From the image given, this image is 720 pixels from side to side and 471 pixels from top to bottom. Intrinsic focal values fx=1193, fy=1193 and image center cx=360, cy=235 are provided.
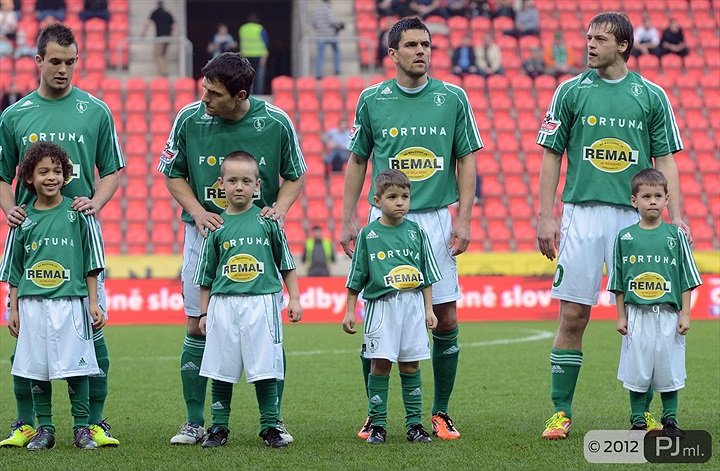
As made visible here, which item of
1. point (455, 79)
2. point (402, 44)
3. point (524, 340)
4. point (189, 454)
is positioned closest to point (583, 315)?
point (402, 44)

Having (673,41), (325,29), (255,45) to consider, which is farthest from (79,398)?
(673,41)

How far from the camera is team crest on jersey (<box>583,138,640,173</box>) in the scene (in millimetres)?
6344

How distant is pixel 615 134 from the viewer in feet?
20.8

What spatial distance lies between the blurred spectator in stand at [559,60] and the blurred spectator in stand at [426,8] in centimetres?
231

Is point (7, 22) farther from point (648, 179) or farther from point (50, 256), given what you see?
point (648, 179)

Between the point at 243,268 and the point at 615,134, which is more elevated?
the point at 615,134

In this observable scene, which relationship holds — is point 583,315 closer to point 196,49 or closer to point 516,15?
point 516,15

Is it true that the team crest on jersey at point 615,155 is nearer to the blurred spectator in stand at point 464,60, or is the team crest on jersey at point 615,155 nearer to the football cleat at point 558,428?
the football cleat at point 558,428

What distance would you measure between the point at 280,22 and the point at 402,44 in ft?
74.3

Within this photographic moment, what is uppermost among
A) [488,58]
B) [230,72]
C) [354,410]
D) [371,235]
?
[488,58]

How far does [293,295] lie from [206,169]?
32.6 inches

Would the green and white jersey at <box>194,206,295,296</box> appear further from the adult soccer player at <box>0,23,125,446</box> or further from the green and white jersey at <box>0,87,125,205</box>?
the green and white jersey at <box>0,87,125,205</box>

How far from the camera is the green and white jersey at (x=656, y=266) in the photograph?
6.09m

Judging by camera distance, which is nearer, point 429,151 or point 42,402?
point 42,402
